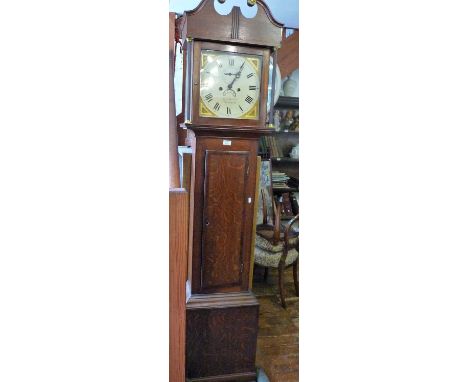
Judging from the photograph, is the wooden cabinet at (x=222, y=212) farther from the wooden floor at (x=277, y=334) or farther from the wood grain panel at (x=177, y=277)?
the wood grain panel at (x=177, y=277)

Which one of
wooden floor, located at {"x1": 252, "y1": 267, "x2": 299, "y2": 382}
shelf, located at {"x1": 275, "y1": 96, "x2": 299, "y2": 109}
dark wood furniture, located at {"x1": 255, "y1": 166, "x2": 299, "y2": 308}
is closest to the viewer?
wooden floor, located at {"x1": 252, "y1": 267, "x2": 299, "y2": 382}

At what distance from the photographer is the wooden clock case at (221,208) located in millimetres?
1412

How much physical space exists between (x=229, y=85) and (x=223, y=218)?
0.53m

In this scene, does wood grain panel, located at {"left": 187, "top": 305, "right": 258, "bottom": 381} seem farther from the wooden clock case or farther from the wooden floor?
the wooden floor

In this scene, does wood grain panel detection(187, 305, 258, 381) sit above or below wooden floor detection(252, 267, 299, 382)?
above

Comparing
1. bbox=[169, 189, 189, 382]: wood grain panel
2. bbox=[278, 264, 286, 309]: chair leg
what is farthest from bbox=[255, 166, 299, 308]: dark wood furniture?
bbox=[169, 189, 189, 382]: wood grain panel

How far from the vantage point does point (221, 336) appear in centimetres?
159

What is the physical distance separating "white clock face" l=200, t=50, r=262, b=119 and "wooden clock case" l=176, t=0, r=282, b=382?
0.02 m

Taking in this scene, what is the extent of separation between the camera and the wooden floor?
1813 millimetres

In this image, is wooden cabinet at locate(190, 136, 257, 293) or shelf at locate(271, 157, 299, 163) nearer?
wooden cabinet at locate(190, 136, 257, 293)

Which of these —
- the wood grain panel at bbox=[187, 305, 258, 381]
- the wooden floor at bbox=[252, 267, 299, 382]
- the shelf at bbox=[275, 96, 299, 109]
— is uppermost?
the shelf at bbox=[275, 96, 299, 109]
